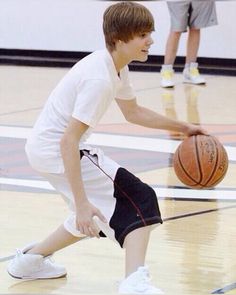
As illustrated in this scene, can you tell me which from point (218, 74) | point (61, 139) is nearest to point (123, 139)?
point (61, 139)

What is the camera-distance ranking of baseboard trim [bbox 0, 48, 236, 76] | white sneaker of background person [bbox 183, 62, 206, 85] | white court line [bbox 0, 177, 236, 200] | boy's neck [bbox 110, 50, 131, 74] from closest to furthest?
boy's neck [bbox 110, 50, 131, 74] → white court line [bbox 0, 177, 236, 200] → white sneaker of background person [bbox 183, 62, 206, 85] → baseboard trim [bbox 0, 48, 236, 76]

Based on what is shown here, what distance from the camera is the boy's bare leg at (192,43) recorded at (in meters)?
10.0

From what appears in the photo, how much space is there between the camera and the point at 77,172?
3428 mm

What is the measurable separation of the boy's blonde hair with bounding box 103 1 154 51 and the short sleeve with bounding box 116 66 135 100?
0.24 meters

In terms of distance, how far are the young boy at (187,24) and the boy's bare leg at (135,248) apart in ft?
21.5

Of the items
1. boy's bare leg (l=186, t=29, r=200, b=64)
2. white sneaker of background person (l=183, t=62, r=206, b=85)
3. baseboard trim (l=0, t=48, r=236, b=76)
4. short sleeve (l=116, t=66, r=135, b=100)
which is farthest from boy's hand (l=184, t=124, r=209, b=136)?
baseboard trim (l=0, t=48, r=236, b=76)

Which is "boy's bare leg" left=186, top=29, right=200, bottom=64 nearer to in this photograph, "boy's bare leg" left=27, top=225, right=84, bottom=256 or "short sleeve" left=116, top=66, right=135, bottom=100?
"short sleeve" left=116, top=66, right=135, bottom=100

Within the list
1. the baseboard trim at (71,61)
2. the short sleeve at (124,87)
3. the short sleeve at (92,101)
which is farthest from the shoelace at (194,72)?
the short sleeve at (92,101)

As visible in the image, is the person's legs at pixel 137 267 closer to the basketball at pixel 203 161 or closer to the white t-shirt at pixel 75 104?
the white t-shirt at pixel 75 104

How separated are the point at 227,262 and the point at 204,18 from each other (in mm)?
6251

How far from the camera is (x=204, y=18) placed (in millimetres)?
10031

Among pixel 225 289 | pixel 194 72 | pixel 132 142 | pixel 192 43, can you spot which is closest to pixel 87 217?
pixel 225 289

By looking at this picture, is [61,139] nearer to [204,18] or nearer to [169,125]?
[169,125]

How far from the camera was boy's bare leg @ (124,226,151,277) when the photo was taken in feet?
11.5
